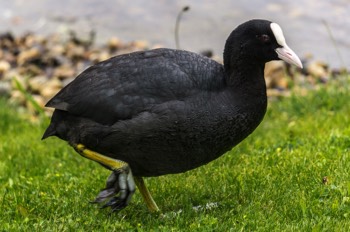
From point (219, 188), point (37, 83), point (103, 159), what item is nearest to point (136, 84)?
point (103, 159)

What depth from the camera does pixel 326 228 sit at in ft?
17.0

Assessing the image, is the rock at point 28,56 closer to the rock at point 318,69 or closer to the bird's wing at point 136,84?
the rock at point 318,69

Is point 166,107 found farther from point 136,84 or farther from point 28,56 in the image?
point 28,56

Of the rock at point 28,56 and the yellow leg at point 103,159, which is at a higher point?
the yellow leg at point 103,159

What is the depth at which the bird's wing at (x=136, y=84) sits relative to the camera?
537cm

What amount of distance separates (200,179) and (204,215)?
0.92 metres

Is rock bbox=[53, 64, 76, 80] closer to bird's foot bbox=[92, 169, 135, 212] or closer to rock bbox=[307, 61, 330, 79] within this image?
rock bbox=[307, 61, 330, 79]

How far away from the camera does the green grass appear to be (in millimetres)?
5414

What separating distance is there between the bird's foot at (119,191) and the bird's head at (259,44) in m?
1.15

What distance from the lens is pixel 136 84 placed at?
214 inches

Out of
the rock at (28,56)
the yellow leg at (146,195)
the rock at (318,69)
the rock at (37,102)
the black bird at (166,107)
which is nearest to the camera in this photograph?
the black bird at (166,107)

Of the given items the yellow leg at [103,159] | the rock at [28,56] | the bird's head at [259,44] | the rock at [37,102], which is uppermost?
the bird's head at [259,44]

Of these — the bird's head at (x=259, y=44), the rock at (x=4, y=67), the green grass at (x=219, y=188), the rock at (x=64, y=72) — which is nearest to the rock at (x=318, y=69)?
the green grass at (x=219, y=188)

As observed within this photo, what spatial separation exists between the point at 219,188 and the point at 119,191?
1.09 m
